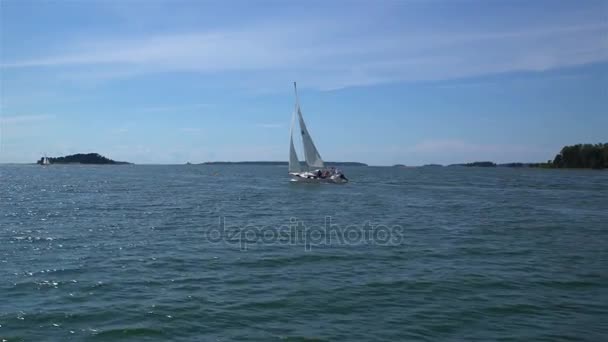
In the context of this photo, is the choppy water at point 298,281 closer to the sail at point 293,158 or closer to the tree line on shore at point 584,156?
the sail at point 293,158

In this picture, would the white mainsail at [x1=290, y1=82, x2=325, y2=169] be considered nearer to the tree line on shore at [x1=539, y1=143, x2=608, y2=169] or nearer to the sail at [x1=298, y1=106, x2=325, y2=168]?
the sail at [x1=298, y1=106, x2=325, y2=168]

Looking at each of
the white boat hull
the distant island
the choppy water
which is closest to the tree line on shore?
the distant island

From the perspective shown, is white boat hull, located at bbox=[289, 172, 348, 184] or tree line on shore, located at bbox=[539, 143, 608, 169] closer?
white boat hull, located at bbox=[289, 172, 348, 184]

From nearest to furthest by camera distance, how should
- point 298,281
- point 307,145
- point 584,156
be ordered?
point 298,281
point 307,145
point 584,156

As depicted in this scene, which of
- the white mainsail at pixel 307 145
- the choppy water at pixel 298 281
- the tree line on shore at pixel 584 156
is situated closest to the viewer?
the choppy water at pixel 298 281

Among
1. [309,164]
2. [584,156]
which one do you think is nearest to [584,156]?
[584,156]

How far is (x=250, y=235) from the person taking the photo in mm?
28109

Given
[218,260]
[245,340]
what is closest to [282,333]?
[245,340]

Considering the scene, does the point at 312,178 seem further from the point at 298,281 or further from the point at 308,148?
the point at 298,281

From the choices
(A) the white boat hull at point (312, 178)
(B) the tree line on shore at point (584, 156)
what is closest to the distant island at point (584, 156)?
(B) the tree line on shore at point (584, 156)

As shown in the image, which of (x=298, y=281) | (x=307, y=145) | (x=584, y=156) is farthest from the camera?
(x=584, y=156)

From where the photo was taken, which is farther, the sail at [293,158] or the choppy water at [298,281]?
the sail at [293,158]

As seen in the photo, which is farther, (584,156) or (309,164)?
(584,156)

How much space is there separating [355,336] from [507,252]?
13.7m
